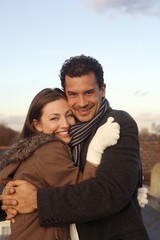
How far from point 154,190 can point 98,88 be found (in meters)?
7.10

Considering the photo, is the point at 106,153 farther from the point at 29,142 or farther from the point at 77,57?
the point at 77,57

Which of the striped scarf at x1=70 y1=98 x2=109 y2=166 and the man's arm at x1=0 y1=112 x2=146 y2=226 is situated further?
the striped scarf at x1=70 y1=98 x2=109 y2=166

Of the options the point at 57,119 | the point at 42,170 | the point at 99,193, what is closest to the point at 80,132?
the point at 57,119

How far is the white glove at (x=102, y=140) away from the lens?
2.23 metres

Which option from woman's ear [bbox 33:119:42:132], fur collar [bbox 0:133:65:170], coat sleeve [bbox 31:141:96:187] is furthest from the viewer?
woman's ear [bbox 33:119:42:132]

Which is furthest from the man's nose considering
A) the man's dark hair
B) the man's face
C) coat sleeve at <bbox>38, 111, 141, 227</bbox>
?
coat sleeve at <bbox>38, 111, 141, 227</bbox>

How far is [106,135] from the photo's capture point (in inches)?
88.0

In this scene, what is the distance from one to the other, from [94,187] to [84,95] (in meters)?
0.63

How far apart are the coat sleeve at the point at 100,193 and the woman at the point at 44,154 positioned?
7cm

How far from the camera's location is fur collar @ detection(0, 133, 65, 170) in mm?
2424

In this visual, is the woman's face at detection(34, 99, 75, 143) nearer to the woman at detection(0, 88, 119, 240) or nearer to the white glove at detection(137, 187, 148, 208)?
the woman at detection(0, 88, 119, 240)

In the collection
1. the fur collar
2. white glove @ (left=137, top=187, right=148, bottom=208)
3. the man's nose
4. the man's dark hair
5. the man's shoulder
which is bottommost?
white glove @ (left=137, top=187, right=148, bottom=208)

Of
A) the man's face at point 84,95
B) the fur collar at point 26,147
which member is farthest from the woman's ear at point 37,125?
the man's face at point 84,95

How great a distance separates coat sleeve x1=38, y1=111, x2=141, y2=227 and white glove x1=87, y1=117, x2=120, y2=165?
4 cm
